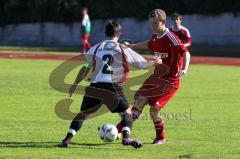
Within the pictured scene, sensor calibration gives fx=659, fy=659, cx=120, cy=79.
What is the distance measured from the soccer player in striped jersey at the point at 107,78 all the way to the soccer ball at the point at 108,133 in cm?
14

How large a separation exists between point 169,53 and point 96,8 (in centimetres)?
3995

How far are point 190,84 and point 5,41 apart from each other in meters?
33.1

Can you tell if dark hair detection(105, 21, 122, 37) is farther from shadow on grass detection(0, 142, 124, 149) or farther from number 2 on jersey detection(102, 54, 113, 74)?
shadow on grass detection(0, 142, 124, 149)

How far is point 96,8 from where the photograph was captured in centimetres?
5006

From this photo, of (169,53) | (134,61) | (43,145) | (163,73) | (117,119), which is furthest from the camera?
(117,119)

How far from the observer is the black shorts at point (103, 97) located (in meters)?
9.94

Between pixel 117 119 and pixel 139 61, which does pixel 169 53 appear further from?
pixel 117 119

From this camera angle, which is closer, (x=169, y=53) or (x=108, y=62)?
(x=108, y=62)

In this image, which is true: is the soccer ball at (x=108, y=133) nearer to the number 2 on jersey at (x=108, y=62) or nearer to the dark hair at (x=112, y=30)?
the number 2 on jersey at (x=108, y=62)

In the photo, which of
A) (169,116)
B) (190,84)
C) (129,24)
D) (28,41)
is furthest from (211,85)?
(28,41)

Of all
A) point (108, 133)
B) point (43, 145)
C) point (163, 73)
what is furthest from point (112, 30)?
point (43, 145)

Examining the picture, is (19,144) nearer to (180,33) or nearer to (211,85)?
(180,33)

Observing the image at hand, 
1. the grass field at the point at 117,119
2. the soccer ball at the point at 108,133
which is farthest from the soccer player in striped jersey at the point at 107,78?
the grass field at the point at 117,119

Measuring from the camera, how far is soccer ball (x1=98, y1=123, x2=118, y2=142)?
10094 millimetres
